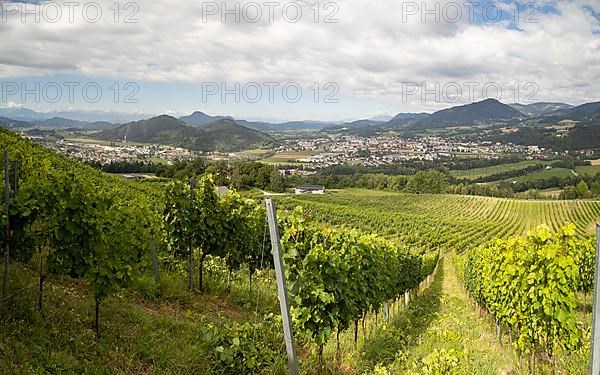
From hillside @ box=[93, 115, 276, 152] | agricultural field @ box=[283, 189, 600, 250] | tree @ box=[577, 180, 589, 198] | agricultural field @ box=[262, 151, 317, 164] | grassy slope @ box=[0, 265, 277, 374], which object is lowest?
agricultural field @ box=[283, 189, 600, 250]

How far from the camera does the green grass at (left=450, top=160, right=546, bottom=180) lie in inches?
5025

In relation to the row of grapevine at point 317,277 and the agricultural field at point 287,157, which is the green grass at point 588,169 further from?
the row of grapevine at point 317,277

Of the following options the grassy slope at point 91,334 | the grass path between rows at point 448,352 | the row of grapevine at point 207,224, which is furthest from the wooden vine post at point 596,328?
the row of grapevine at point 207,224

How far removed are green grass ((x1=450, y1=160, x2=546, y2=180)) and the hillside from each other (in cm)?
8150

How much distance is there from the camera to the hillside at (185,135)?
454 feet

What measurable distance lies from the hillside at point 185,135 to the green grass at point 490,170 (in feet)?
267

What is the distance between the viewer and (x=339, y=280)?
17.8ft

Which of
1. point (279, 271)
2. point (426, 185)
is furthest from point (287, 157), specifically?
point (279, 271)

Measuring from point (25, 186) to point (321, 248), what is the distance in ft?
11.6

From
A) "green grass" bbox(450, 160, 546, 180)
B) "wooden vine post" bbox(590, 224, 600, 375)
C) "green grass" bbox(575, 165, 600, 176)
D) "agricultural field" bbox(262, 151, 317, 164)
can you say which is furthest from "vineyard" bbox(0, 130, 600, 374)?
"green grass" bbox(450, 160, 546, 180)

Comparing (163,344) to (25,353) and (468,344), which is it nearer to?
(25,353)

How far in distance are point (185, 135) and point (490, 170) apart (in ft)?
373

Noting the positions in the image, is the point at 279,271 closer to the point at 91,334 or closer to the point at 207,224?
the point at 91,334

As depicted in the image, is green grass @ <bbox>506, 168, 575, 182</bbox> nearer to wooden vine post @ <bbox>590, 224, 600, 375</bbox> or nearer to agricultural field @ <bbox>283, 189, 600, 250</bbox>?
agricultural field @ <bbox>283, 189, 600, 250</bbox>
